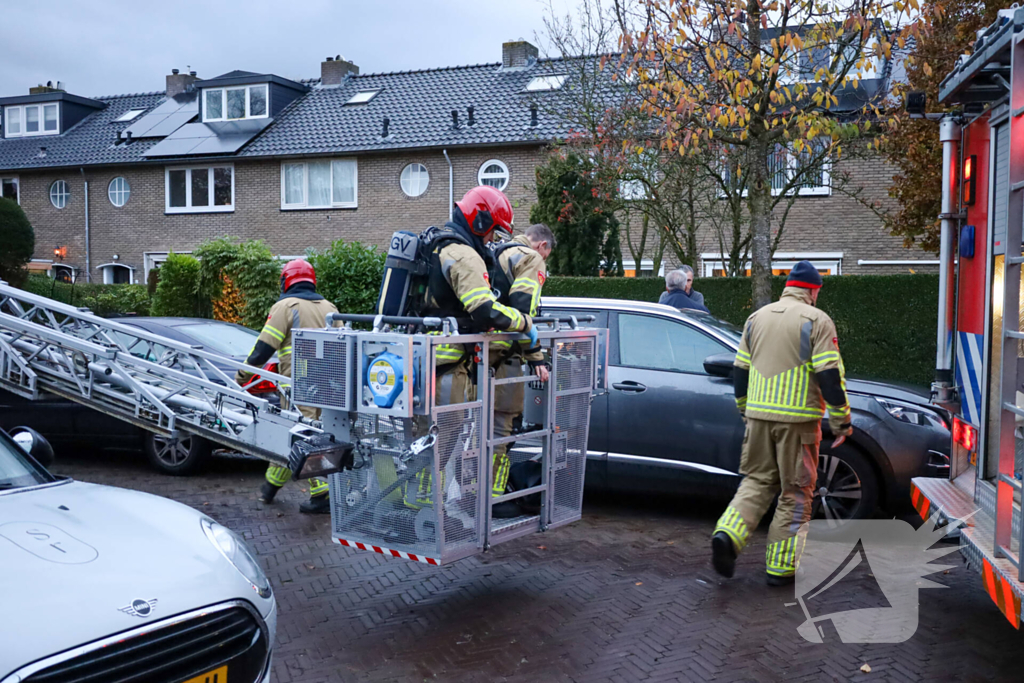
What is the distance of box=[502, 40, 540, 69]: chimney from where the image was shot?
25328mm

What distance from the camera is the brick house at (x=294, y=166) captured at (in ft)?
73.6

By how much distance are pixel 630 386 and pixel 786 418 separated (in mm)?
1678

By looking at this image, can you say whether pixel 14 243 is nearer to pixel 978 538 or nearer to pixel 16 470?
pixel 16 470

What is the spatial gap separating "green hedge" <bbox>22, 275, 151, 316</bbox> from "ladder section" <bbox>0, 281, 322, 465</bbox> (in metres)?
12.2

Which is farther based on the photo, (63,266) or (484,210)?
(63,266)

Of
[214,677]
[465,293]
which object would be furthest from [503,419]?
[214,677]

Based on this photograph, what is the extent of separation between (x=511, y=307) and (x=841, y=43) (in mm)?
7044

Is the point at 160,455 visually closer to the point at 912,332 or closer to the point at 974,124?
the point at 974,124

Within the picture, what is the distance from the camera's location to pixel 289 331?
6.92 metres

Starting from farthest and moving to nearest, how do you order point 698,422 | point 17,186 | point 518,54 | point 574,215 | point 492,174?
1. point 17,186
2. point 518,54
3. point 492,174
4. point 574,215
5. point 698,422

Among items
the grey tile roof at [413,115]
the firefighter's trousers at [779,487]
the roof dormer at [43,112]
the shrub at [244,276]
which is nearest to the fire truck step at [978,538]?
the firefighter's trousers at [779,487]

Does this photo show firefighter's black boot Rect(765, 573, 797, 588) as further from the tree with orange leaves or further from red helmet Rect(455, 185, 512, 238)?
the tree with orange leaves

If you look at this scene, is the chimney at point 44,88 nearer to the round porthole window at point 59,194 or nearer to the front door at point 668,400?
the round porthole window at point 59,194

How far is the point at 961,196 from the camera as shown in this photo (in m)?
4.61
